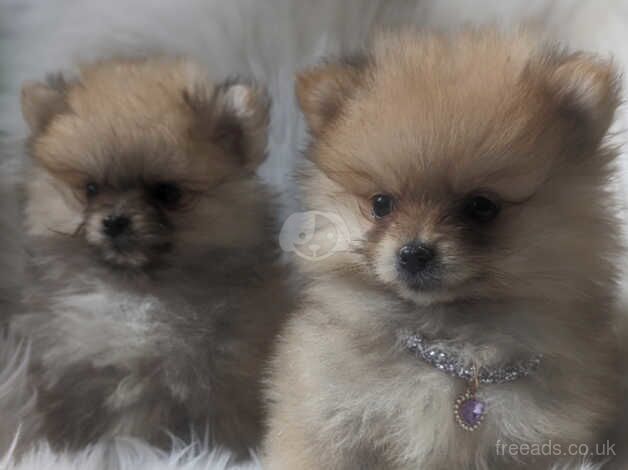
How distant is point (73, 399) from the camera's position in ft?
4.81

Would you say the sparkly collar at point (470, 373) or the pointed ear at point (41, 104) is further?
the pointed ear at point (41, 104)

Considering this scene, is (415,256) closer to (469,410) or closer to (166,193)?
(469,410)

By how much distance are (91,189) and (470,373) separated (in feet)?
2.46

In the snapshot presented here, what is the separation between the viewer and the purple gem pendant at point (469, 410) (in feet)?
3.79

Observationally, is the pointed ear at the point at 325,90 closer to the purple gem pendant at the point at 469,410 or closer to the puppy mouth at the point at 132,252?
the puppy mouth at the point at 132,252

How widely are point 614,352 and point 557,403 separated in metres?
0.24

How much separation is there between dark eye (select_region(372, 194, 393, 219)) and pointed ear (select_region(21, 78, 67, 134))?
70cm

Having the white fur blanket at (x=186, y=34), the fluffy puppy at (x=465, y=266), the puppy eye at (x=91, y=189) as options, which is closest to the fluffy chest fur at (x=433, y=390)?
the fluffy puppy at (x=465, y=266)

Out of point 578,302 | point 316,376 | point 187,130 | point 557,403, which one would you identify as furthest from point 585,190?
point 187,130

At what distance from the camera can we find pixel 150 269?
1462mm

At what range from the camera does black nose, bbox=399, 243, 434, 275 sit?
108cm

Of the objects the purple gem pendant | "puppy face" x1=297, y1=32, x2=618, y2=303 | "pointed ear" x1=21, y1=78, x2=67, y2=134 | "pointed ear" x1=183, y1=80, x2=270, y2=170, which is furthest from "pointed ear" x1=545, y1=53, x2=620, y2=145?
"pointed ear" x1=21, y1=78, x2=67, y2=134

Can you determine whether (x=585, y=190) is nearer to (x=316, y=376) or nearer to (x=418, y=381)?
(x=418, y=381)

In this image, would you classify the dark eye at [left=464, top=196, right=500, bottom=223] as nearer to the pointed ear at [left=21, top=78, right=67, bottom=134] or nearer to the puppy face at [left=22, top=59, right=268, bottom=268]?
the puppy face at [left=22, top=59, right=268, bottom=268]
